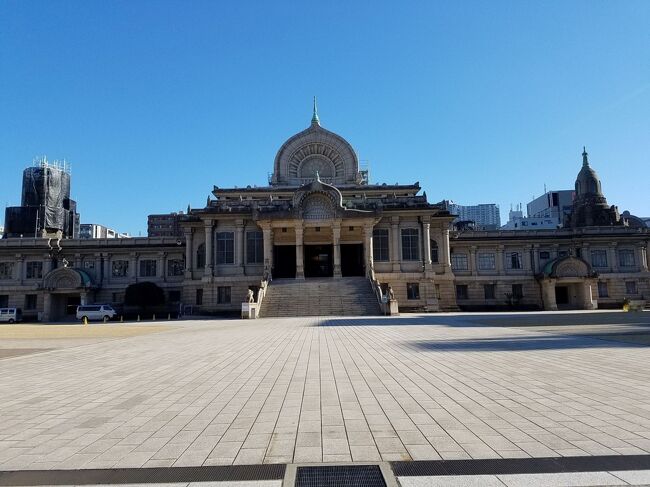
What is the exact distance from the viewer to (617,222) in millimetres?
71875

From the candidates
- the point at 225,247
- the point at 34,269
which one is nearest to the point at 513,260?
the point at 225,247

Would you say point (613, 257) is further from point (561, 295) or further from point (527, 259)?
point (527, 259)

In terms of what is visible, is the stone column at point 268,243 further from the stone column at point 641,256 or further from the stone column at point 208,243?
the stone column at point 641,256

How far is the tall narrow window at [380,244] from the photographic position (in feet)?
168

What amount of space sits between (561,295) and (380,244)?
25.0 metres

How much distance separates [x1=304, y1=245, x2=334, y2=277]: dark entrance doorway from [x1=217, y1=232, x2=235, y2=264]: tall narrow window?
941cm

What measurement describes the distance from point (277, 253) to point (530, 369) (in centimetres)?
4469

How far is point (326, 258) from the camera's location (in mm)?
57062

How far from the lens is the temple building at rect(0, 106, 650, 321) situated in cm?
4881

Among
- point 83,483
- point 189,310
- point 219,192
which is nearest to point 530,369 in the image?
point 83,483

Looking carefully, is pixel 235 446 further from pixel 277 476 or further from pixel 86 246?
pixel 86 246

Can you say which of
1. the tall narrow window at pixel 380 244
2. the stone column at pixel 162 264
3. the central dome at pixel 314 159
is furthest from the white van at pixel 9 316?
the tall narrow window at pixel 380 244

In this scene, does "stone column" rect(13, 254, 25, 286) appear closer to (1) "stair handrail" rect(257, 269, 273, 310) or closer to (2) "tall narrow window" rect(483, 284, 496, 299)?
(1) "stair handrail" rect(257, 269, 273, 310)

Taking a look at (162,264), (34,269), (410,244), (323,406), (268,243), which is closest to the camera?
(323,406)
